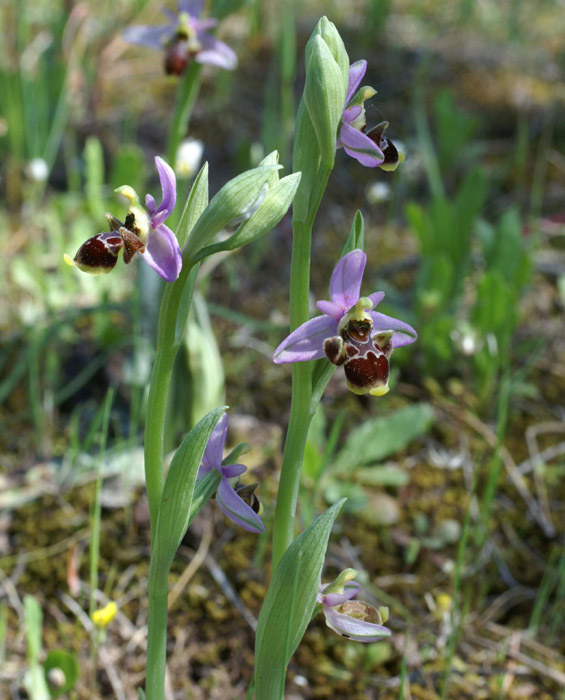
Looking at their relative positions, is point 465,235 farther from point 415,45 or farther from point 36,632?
point 415,45

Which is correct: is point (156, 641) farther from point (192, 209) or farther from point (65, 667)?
point (192, 209)

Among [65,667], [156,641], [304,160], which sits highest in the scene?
[304,160]

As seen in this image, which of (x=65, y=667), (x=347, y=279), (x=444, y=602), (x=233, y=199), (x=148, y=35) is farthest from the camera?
(x=148, y=35)

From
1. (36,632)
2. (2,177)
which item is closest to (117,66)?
(2,177)

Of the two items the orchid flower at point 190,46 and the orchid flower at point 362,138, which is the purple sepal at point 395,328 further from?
the orchid flower at point 190,46

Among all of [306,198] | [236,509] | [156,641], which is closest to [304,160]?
[306,198]
